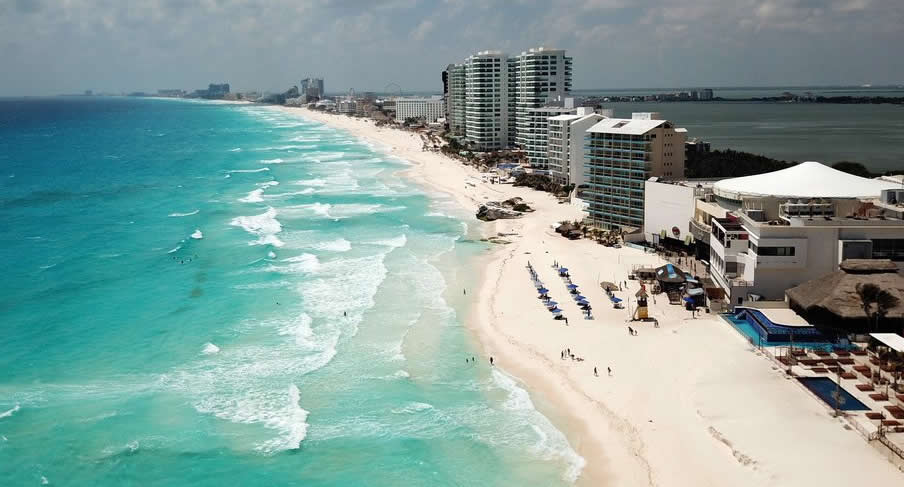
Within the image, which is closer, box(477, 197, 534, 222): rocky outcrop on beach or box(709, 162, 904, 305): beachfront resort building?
box(709, 162, 904, 305): beachfront resort building

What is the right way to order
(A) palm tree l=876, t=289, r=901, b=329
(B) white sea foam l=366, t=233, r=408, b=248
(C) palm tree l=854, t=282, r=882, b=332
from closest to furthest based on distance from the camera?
(A) palm tree l=876, t=289, r=901, b=329
(C) palm tree l=854, t=282, r=882, b=332
(B) white sea foam l=366, t=233, r=408, b=248

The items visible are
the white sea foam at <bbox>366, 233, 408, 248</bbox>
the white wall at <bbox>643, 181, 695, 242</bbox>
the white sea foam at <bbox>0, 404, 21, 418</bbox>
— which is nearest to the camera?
the white sea foam at <bbox>0, 404, 21, 418</bbox>

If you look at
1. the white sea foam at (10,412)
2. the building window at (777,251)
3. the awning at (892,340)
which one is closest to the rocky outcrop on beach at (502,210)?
the building window at (777,251)

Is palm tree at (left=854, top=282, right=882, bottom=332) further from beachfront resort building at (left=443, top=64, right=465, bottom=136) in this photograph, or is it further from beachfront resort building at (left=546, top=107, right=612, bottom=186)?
beachfront resort building at (left=443, top=64, right=465, bottom=136)

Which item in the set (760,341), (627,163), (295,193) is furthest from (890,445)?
(295,193)

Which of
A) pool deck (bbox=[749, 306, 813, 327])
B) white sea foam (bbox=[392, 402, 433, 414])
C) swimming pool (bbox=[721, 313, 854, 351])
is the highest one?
pool deck (bbox=[749, 306, 813, 327])

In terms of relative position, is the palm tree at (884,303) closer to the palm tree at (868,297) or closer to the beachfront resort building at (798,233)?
the palm tree at (868,297)

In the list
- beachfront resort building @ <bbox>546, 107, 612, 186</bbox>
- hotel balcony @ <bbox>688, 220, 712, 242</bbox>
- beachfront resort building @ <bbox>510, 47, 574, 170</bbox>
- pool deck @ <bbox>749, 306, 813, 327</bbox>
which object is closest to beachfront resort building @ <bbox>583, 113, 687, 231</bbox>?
hotel balcony @ <bbox>688, 220, 712, 242</bbox>
